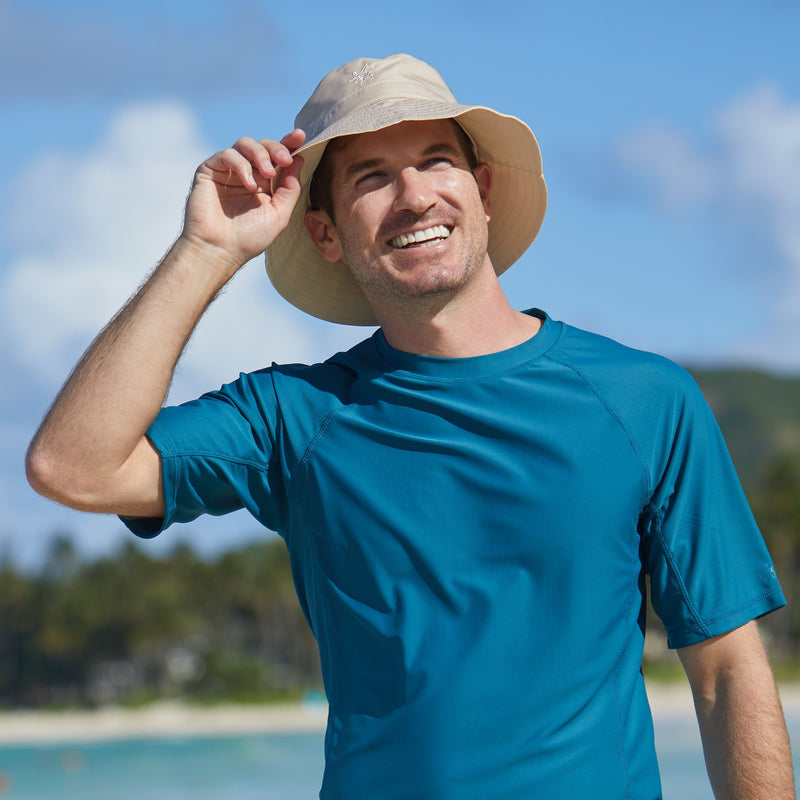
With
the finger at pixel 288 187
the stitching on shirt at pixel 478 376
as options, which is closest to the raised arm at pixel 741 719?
the stitching on shirt at pixel 478 376

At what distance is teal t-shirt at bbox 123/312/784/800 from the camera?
7.20 feet

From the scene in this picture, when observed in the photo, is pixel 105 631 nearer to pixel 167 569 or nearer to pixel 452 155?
pixel 167 569

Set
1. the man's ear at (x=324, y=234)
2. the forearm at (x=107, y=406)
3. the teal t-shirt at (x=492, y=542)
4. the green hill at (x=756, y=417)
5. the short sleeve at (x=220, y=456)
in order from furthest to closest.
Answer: the green hill at (x=756, y=417), the man's ear at (x=324, y=234), the short sleeve at (x=220, y=456), the forearm at (x=107, y=406), the teal t-shirt at (x=492, y=542)

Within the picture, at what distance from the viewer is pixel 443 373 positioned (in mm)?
2490

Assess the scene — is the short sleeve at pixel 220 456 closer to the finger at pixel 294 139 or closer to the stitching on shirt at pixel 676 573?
the finger at pixel 294 139

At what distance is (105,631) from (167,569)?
16.3ft

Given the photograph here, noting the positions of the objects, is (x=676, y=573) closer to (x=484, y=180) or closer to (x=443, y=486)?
(x=443, y=486)

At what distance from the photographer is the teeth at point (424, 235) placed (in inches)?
98.3

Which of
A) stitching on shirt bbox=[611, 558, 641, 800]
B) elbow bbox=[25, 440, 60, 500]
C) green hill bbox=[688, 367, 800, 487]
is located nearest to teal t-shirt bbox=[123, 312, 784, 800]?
stitching on shirt bbox=[611, 558, 641, 800]

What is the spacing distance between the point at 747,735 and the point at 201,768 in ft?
137

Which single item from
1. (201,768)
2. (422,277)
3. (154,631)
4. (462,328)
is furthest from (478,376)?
(154,631)

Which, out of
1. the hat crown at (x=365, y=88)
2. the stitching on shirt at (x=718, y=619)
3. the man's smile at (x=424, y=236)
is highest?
the hat crown at (x=365, y=88)

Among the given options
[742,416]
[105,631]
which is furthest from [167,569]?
[742,416]

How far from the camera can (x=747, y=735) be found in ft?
7.52
